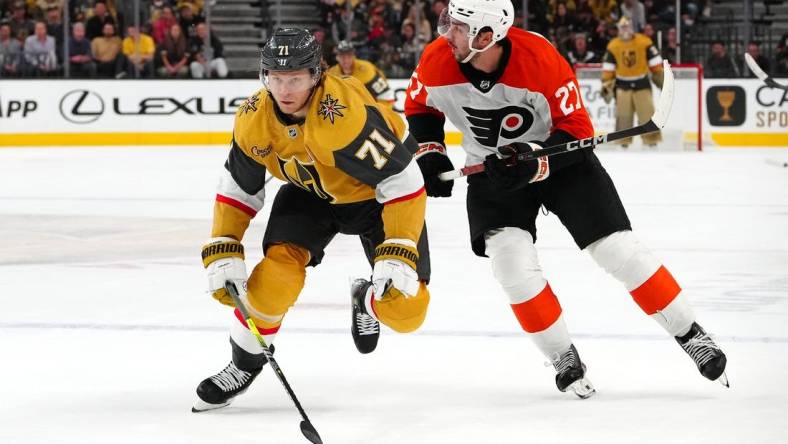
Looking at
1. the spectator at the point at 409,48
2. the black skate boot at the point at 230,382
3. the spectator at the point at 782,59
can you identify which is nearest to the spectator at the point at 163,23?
the spectator at the point at 409,48

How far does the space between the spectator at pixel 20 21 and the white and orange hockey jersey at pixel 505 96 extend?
991 centimetres

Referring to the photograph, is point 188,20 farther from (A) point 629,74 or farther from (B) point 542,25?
(A) point 629,74

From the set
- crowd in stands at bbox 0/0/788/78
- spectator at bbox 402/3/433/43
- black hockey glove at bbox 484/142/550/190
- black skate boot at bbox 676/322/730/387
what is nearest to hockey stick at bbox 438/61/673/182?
black hockey glove at bbox 484/142/550/190

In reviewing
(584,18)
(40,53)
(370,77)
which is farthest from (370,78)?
(584,18)

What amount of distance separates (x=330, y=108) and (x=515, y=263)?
2.21ft

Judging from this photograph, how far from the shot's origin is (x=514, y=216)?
3396 mm

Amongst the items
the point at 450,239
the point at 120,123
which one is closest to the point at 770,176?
the point at 450,239

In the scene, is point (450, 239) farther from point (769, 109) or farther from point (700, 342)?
point (769, 109)

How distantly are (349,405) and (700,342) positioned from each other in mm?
879

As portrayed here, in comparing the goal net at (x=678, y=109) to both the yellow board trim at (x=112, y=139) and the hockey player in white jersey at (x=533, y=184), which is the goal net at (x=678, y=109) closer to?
the yellow board trim at (x=112, y=139)

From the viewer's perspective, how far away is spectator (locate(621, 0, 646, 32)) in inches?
517

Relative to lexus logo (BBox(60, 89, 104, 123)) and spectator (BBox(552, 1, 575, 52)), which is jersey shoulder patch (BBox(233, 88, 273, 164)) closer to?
lexus logo (BBox(60, 89, 104, 123))

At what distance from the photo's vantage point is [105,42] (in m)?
12.7

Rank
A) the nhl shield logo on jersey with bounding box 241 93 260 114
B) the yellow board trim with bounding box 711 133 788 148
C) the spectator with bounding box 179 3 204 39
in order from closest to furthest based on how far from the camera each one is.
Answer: the nhl shield logo on jersey with bounding box 241 93 260 114 < the yellow board trim with bounding box 711 133 788 148 < the spectator with bounding box 179 3 204 39
